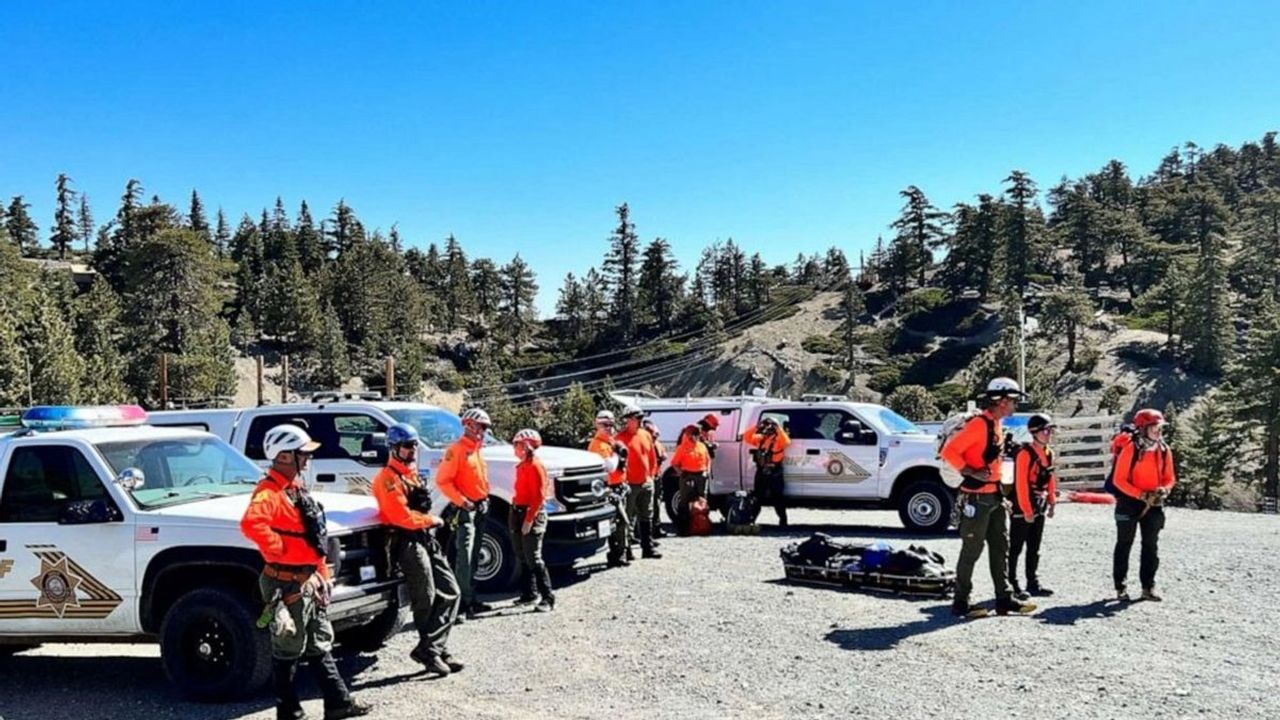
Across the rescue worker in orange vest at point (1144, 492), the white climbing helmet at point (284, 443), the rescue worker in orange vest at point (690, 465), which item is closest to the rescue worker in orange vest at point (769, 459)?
the rescue worker in orange vest at point (690, 465)

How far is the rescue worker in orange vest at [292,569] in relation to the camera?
220 inches

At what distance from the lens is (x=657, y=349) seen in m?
90.2

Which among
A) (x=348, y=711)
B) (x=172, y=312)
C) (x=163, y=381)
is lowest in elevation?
(x=348, y=711)

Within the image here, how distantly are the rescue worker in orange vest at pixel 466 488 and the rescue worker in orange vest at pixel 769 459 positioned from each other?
7019 millimetres

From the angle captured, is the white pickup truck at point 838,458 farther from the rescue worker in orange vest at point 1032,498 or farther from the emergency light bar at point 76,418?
the emergency light bar at point 76,418

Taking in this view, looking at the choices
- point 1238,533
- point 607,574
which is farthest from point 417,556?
point 1238,533

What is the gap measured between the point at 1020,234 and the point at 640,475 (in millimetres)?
83624

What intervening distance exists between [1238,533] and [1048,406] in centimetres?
3826

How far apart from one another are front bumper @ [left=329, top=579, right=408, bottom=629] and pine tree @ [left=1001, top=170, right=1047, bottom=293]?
86889mm

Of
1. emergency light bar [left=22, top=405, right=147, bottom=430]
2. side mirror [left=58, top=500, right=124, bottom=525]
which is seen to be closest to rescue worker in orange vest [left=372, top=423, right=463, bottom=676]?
side mirror [left=58, top=500, right=124, bottom=525]

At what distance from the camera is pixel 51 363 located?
36062mm

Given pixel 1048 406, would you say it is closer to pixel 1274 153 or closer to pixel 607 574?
pixel 607 574

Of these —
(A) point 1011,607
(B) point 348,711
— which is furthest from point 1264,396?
(B) point 348,711

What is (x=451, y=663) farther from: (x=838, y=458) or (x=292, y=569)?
(x=838, y=458)
